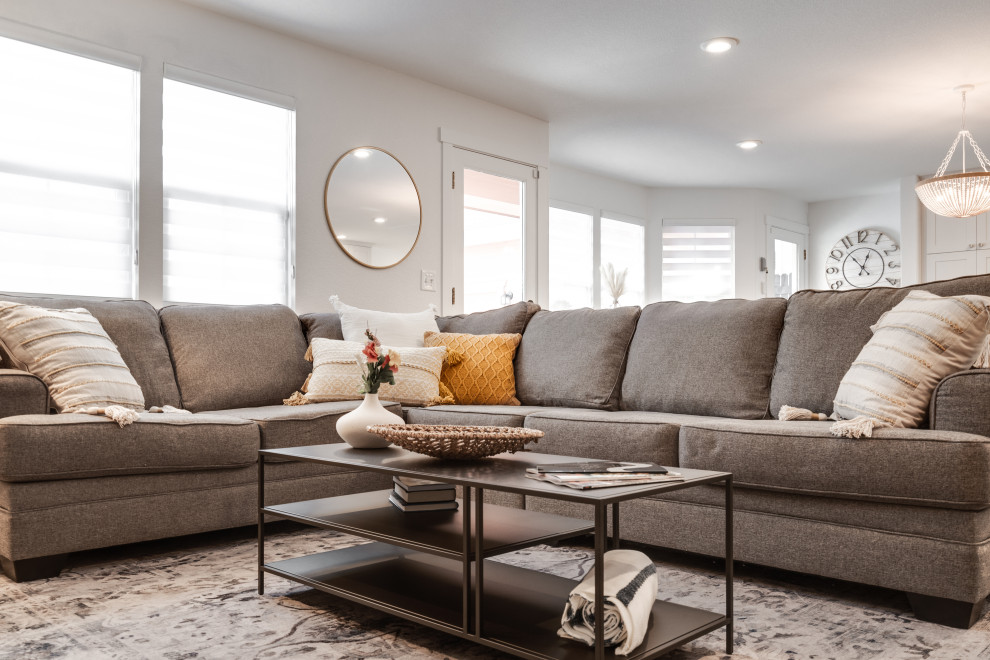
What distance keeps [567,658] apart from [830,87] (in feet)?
15.8

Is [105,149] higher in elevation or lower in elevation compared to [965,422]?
higher

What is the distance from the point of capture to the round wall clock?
8.55 meters

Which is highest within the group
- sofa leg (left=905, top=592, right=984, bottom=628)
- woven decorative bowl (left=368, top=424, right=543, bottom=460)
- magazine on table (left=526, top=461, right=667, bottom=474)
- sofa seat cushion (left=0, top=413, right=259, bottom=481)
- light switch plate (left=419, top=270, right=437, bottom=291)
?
light switch plate (left=419, top=270, right=437, bottom=291)

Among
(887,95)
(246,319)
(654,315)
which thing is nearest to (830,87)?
(887,95)

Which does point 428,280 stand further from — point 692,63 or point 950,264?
point 950,264

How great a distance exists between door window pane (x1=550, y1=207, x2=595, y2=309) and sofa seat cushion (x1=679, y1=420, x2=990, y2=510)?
4.85 meters

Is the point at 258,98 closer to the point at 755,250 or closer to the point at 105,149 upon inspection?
the point at 105,149

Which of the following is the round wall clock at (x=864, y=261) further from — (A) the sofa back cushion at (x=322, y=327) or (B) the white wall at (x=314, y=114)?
(A) the sofa back cushion at (x=322, y=327)

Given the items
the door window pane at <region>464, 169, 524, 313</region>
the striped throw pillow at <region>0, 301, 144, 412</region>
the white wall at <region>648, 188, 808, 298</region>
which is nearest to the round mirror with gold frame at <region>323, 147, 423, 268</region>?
the door window pane at <region>464, 169, 524, 313</region>

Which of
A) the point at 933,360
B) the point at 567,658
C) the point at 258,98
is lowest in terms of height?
the point at 567,658

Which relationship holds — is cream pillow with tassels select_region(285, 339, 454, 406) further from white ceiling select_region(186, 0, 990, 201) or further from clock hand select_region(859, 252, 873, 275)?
clock hand select_region(859, 252, 873, 275)

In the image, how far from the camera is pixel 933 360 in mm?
2211

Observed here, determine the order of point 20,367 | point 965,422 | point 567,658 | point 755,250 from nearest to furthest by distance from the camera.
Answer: point 567,658
point 965,422
point 20,367
point 755,250

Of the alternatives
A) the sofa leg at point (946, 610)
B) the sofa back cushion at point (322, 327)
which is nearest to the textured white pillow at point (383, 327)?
the sofa back cushion at point (322, 327)
